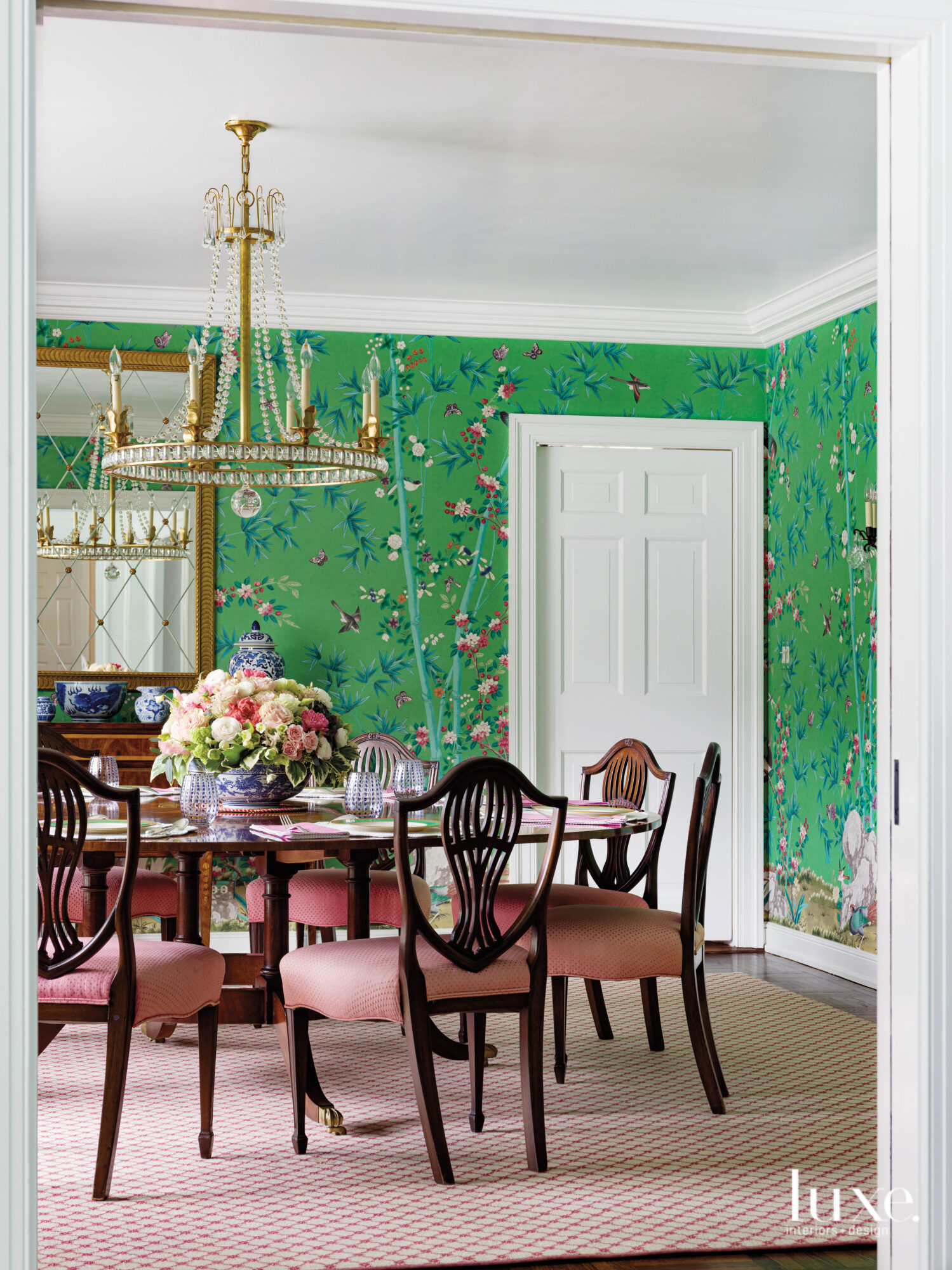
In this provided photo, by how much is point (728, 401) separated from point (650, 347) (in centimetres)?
43

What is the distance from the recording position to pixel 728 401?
580cm

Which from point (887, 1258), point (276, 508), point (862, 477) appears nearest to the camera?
point (887, 1258)

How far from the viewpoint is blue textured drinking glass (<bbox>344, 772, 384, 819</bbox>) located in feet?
11.1

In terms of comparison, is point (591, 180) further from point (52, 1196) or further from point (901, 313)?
point (52, 1196)

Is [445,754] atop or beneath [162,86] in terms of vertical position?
beneath

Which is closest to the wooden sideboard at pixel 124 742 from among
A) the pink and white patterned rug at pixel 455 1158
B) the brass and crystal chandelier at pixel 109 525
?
the brass and crystal chandelier at pixel 109 525

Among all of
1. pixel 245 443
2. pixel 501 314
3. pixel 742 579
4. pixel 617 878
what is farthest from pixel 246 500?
pixel 742 579

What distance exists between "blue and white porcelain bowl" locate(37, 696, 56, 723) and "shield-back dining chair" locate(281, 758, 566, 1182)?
242 cm

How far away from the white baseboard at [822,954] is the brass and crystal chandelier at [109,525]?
9.97ft

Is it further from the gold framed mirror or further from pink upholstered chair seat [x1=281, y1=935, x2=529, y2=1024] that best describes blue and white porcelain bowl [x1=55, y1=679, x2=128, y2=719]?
pink upholstered chair seat [x1=281, y1=935, x2=529, y2=1024]

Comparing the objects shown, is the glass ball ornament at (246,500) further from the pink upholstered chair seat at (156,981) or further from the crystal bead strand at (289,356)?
the pink upholstered chair seat at (156,981)

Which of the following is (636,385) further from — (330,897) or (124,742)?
(330,897)

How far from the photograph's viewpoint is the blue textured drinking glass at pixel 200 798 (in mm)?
3271
